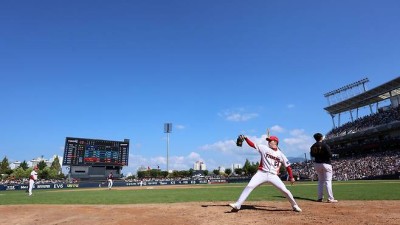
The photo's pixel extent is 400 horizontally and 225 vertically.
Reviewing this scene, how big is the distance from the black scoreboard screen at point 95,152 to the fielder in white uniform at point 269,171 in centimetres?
5089

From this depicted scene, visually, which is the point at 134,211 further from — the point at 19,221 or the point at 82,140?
the point at 82,140

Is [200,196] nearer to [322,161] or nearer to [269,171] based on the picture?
[322,161]

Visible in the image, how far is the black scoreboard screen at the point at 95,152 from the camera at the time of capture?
5228 centimetres

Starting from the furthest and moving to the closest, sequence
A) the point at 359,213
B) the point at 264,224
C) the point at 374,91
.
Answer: the point at 374,91 < the point at 359,213 < the point at 264,224

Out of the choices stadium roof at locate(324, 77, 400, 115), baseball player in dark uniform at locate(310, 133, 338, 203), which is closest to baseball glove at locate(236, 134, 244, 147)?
baseball player in dark uniform at locate(310, 133, 338, 203)

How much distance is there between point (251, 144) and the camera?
7461 millimetres

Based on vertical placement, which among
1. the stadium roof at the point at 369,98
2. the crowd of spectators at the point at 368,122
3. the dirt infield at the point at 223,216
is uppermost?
the stadium roof at the point at 369,98

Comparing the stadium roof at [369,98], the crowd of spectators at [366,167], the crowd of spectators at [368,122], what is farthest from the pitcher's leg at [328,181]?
the stadium roof at [369,98]

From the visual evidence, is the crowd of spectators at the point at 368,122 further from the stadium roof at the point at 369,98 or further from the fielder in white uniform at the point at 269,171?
the fielder in white uniform at the point at 269,171

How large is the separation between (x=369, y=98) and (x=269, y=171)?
5554cm

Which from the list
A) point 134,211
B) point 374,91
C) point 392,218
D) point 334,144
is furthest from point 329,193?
point 334,144

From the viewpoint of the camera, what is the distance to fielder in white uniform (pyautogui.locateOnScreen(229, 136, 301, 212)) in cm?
710

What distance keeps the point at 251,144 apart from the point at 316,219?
7.24ft

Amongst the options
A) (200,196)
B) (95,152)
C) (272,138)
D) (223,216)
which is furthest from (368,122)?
(223,216)
